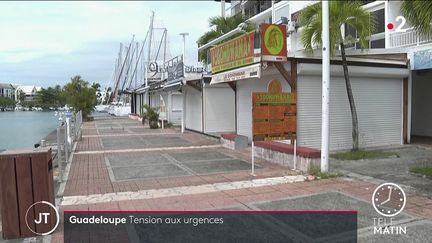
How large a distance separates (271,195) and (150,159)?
5.52 metres

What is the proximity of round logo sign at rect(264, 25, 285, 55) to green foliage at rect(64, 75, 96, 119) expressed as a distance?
28407mm

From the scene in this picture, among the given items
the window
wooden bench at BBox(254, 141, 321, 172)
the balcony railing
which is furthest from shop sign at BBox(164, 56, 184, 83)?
the window

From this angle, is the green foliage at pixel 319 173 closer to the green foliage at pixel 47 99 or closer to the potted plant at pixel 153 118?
the potted plant at pixel 153 118

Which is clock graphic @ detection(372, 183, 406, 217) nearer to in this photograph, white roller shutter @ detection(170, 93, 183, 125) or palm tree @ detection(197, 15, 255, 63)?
palm tree @ detection(197, 15, 255, 63)

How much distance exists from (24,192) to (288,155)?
22.0ft

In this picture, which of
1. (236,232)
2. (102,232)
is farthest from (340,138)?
(102,232)

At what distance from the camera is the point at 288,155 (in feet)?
34.0

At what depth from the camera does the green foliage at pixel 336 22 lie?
11.5 m

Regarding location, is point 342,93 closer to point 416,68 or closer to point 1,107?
point 416,68

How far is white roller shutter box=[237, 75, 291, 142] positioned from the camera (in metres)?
14.5

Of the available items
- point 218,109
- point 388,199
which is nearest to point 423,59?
point 388,199

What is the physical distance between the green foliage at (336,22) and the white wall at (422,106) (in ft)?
25.5

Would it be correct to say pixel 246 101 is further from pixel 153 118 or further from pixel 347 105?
pixel 153 118

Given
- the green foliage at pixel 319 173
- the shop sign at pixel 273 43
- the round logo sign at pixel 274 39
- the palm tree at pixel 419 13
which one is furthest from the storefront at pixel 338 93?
the palm tree at pixel 419 13
